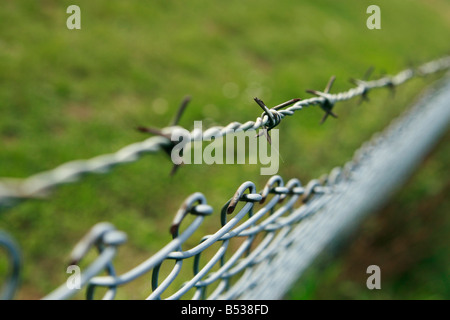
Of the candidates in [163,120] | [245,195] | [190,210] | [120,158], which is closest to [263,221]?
Answer: [245,195]

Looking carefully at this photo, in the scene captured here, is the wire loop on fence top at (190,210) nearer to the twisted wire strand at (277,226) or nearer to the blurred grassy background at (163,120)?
the twisted wire strand at (277,226)

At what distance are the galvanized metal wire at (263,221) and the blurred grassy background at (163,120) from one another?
0.36 meters

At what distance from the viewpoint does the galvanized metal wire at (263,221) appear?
0.52 m

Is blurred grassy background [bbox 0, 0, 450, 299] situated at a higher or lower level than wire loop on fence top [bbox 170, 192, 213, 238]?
higher

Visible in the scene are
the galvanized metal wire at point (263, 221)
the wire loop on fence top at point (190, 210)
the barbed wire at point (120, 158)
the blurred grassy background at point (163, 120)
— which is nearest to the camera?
the barbed wire at point (120, 158)

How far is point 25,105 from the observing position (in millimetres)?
3062

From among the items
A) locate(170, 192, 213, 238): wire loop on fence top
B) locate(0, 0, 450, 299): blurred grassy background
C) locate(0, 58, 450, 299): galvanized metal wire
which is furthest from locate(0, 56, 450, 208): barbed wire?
locate(0, 0, 450, 299): blurred grassy background

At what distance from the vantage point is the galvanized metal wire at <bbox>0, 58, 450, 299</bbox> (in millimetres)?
521

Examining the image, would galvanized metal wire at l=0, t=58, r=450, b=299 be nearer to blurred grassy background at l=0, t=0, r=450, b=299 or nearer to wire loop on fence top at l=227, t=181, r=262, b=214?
wire loop on fence top at l=227, t=181, r=262, b=214

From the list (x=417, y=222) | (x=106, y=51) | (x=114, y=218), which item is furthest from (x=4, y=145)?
(x=417, y=222)

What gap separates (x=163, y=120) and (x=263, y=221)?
8.23 feet

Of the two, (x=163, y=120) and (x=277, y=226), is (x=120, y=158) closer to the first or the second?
(x=277, y=226)

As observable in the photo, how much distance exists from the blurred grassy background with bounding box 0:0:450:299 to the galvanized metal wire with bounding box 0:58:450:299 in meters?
0.36

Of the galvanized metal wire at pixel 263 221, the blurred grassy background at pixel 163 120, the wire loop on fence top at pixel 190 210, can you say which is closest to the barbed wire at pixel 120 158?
the galvanized metal wire at pixel 263 221
